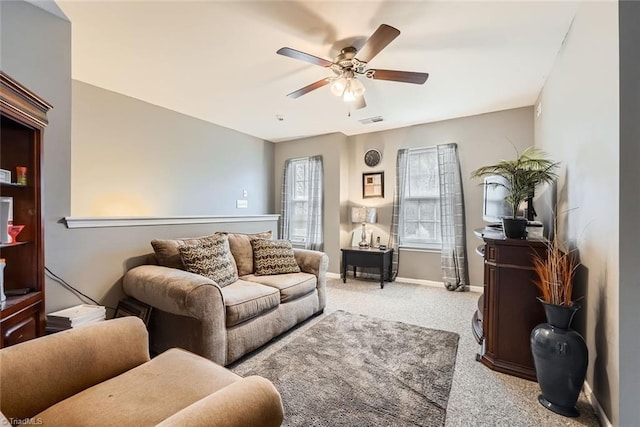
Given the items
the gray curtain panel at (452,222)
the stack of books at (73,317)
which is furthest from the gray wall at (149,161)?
the gray curtain panel at (452,222)

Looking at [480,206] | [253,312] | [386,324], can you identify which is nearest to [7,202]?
[253,312]

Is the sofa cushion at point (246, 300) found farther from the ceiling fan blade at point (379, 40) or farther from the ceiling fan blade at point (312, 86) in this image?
the ceiling fan blade at point (379, 40)

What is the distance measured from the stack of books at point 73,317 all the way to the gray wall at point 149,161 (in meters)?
1.46

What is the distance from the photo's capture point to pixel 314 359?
2.13m

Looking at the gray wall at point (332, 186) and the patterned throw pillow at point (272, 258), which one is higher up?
the gray wall at point (332, 186)

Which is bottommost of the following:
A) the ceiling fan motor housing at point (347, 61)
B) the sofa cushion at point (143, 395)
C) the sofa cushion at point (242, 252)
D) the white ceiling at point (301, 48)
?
the sofa cushion at point (143, 395)

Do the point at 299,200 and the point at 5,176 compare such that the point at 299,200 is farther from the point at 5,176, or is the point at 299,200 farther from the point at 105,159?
the point at 5,176

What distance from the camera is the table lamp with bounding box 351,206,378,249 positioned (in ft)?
15.4

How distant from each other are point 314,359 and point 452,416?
98 cm

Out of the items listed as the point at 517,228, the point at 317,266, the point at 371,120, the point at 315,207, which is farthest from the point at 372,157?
the point at 517,228

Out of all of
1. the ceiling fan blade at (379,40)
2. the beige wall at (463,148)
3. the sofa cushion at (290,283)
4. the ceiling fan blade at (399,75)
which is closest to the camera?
the ceiling fan blade at (379,40)

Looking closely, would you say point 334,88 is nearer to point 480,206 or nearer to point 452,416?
point 452,416

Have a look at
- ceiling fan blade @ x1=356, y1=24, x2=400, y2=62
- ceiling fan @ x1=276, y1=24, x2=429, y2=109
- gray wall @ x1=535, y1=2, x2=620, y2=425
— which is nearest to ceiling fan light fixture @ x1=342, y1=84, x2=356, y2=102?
ceiling fan @ x1=276, y1=24, x2=429, y2=109

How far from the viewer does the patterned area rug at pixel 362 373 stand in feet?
5.09
